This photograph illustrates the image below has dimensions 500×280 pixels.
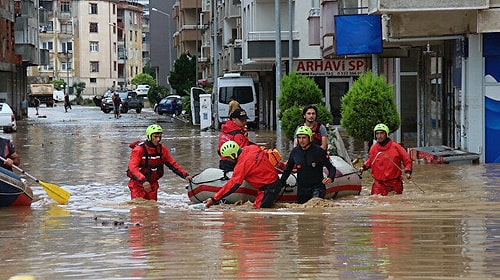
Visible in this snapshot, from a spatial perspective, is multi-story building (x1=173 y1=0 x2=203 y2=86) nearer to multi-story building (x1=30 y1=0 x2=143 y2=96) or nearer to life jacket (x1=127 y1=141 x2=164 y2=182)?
multi-story building (x1=30 y1=0 x2=143 y2=96)

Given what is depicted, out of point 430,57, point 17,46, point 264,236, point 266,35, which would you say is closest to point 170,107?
point 17,46

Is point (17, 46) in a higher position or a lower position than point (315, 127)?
higher

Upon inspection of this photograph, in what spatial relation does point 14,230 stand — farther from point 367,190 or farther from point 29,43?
point 29,43

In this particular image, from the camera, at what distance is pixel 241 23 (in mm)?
57781

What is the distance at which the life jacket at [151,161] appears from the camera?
15.6 meters

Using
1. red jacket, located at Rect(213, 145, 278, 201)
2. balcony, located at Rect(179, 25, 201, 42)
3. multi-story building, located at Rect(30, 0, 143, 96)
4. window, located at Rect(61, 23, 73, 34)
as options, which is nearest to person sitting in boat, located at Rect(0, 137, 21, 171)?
red jacket, located at Rect(213, 145, 278, 201)

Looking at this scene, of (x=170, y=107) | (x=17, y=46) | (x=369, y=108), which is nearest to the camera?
(x=369, y=108)

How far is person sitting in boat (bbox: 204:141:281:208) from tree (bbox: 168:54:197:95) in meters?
66.1

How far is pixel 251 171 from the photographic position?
14859 mm

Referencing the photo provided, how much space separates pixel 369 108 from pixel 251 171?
32.1 feet

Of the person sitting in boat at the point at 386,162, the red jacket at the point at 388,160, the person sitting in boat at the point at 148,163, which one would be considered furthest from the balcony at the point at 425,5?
the person sitting in boat at the point at 148,163

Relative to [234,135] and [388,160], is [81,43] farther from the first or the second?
[388,160]

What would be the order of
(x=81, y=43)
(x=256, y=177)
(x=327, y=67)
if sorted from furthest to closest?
1. (x=81, y=43)
2. (x=327, y=67)
3. (x=256, y=177)

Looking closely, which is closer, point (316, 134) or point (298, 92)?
point (316, 134)
